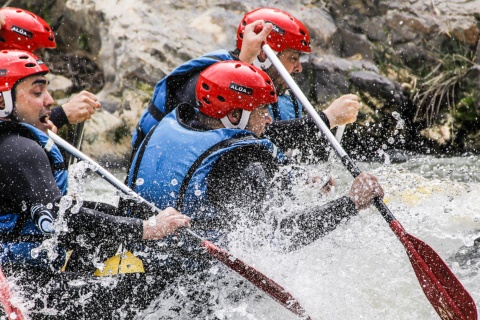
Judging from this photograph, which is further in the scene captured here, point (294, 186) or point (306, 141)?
point (306, 141)

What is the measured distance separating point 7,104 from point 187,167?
1.01 meters

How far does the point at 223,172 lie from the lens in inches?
141

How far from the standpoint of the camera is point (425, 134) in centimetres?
761

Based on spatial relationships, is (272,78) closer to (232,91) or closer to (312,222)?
(232,91)

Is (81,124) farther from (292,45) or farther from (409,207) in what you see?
(409,207)

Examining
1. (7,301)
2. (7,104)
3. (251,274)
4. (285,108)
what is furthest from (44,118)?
(285,108)

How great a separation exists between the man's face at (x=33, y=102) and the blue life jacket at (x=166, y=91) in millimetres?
916

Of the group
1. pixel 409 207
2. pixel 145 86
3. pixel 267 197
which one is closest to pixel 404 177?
pixel 409 207

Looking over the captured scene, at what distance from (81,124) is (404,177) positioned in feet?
9.11

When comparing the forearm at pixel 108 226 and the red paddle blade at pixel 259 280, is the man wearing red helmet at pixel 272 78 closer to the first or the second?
the forearm at pixel 108 226

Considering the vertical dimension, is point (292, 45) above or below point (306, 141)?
above

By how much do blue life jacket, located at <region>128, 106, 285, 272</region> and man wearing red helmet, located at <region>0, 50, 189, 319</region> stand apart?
0.22 metres

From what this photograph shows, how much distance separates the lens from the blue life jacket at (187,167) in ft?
11.8

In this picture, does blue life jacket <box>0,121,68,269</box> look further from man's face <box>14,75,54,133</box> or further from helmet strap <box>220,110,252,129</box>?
helmet strap <box>220,110,252,129</box>
